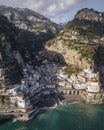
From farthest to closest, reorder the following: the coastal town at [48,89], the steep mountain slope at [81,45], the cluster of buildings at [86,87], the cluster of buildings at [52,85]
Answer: the steep mountain slope at [81,45] → the cluster of buildings at [86,87] → the cluster of buildings at [52,85] → the coastal town at [48,89]

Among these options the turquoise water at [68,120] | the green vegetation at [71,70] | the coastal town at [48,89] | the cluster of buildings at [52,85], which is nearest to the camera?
the turquoise water at [68,120]

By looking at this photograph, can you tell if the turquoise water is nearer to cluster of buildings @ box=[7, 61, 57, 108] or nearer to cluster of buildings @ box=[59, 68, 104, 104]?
cluster of buildings @ box=[59, 68, 104, 104]

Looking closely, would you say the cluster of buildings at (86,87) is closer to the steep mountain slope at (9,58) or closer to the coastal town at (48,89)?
the coastal town at (48,89)

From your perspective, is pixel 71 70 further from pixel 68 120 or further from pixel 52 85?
pixel 68 120

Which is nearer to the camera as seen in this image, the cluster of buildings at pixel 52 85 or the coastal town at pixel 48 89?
the coastal town at pixel 48 89

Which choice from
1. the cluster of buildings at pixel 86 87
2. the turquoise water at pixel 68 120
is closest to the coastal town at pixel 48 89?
the cluster of buildings at pixel 86 87

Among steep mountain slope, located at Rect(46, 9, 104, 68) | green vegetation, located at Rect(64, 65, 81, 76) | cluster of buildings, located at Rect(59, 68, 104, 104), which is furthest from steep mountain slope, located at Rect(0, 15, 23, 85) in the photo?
steep mountain slope, located at Rect(46, 9, 104, 68)

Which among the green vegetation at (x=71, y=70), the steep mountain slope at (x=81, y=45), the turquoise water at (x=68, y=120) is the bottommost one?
the turquoise water at (x=68, y=120)
